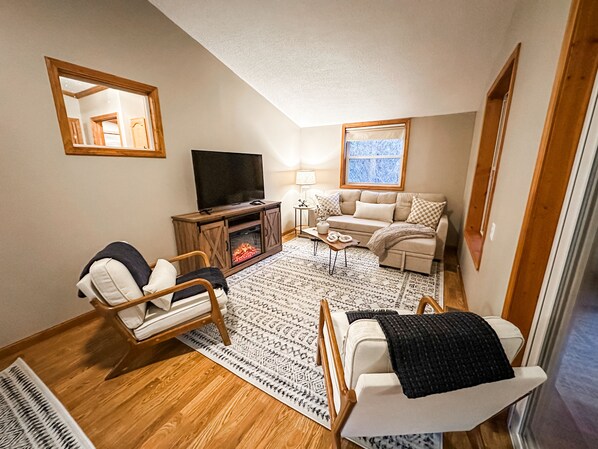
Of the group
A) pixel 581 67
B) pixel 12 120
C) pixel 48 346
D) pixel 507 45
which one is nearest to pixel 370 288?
pixel 581 67

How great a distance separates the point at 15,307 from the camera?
1861 mm

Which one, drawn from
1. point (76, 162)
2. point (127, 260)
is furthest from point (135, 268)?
point (76, 162)

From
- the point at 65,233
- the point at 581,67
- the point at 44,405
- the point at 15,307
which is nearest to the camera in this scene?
the point at 581,67

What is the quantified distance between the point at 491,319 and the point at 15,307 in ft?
10.3

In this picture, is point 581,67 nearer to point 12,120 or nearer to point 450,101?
point 450,101

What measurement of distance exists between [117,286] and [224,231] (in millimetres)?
1523

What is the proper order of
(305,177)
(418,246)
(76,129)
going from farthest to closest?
1. (305,177)
2. (76,129)
3. (418,246)

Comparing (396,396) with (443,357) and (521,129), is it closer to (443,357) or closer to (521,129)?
(443,357)

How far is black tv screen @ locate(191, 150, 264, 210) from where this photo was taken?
2.90 meters

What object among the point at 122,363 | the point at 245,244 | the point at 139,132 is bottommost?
the point at 122,363

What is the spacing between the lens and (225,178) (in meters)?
3.20

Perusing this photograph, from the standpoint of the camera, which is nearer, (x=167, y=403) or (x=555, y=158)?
(x=555, y=158)

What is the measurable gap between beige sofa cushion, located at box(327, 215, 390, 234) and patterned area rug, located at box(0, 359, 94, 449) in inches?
142

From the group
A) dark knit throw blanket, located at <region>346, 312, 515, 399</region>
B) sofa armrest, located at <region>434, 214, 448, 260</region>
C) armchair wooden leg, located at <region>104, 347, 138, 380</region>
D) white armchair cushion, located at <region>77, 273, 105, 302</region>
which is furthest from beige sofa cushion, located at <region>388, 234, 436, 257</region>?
white armchair cushion, located at <region>77, 273, 105, 302</region>
